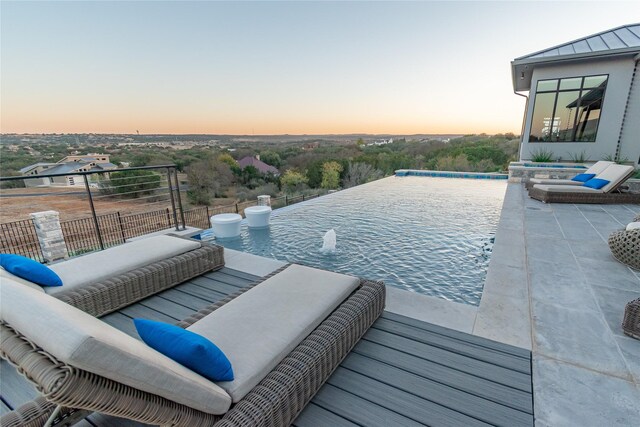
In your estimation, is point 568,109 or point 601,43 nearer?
point 601,43

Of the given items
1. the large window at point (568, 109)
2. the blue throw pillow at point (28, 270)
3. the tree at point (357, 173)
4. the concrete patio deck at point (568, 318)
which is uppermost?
the large window at point (568, 109)

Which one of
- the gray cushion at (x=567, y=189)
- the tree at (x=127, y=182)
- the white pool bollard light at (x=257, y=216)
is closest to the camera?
the tree at (x=127, y=182)

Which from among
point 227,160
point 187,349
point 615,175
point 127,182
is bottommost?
point 227,160

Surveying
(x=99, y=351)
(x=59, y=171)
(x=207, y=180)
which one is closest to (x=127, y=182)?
(x=207, y=180)

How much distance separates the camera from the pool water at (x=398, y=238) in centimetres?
340

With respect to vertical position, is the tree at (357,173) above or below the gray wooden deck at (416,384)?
below

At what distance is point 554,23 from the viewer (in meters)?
9.74

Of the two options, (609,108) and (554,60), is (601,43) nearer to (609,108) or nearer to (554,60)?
(554,60)

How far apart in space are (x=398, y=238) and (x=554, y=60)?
880cm

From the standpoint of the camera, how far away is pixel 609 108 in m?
8.81

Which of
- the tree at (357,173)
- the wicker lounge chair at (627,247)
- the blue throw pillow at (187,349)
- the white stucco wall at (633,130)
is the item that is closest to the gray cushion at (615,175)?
the wicker lounge chair at (627,247)

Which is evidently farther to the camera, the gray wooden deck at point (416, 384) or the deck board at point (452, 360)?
the deck board at point (452, 360)

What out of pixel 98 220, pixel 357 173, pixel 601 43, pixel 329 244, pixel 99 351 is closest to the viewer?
pixel 99 351

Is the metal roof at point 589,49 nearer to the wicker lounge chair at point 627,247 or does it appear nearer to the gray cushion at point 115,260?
the wicker lounge chair at point 627,247
